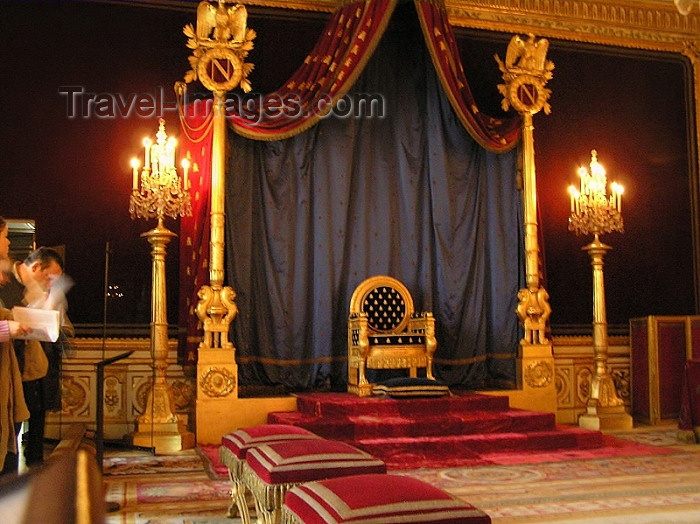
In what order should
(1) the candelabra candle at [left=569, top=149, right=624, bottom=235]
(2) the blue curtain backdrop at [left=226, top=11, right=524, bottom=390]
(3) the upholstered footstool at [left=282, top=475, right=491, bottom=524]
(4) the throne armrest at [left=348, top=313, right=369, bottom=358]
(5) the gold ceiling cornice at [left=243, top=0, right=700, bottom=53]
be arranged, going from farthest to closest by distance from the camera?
(5) the gold ceiling cornice at [left=243, top=0, right=700, bottom=53], (1) the candelabra candle at [left=569, top=149, right=624, bottom=235], (2) the blue curtain backdrop at [left=226, top=11, right=524, bottom=390], (4) the throne armrest at [left=348, top=313, right=369, bottom=358], (3) the upholstered footstool at [left=282, top=475, right=491, bottom=524]

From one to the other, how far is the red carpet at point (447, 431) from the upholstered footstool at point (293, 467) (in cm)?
188

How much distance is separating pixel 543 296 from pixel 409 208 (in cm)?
147

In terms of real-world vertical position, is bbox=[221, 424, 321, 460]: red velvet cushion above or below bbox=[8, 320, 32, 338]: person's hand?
below

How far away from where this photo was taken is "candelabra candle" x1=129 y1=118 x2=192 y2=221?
5918 millimetres

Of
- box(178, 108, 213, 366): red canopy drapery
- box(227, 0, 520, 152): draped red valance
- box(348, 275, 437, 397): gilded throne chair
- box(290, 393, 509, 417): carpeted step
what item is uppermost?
box(227, 0, 520, 152): draped red valance

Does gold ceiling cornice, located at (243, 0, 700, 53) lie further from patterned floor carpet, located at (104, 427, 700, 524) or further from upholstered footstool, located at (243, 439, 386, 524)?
upholstered footstool, located at (243, 439, 386, 524)

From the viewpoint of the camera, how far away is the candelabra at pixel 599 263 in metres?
6.98

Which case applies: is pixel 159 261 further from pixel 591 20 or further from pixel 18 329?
pixel 591 20

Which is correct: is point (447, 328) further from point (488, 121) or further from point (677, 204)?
point (677, 204)

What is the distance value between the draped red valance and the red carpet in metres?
2.30

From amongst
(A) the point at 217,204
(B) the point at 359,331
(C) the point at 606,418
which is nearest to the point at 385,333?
(B) the point at 359,331

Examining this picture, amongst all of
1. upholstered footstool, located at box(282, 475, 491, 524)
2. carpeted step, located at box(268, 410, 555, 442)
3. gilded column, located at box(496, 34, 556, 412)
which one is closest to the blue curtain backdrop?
gilded column, located at box(496, 34, 556, 412)

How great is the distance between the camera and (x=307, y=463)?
318cm

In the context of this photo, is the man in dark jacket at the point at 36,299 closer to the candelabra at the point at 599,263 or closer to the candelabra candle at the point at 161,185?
the candelabra candle at the point at 161,185
